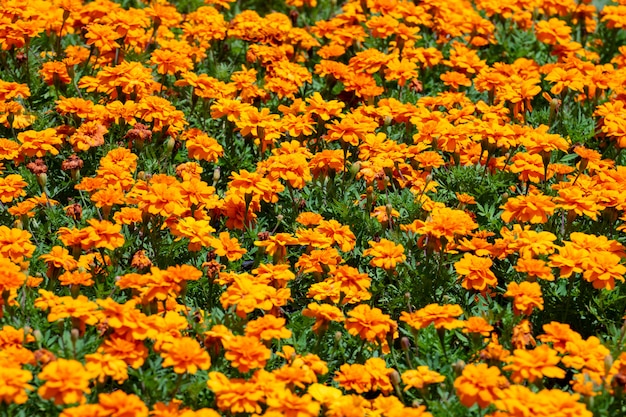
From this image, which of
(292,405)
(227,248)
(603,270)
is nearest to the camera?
(292,405)

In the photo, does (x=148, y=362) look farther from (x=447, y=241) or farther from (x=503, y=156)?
(x=503, y=156)

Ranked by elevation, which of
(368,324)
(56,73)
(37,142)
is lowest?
(368,324)

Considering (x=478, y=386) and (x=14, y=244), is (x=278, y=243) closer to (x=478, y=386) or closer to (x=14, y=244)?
(x=14, y=244)

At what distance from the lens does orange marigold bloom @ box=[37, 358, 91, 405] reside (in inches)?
115

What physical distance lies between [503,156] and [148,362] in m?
2.30

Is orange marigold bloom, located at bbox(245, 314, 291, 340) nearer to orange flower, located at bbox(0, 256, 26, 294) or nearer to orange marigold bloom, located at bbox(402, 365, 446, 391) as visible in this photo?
orange marigold bloom, located at bbox(402, 365, 446, 391)

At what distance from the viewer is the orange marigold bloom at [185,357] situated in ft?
10.2

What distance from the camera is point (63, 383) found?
115 inches

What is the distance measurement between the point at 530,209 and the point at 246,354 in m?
1.50

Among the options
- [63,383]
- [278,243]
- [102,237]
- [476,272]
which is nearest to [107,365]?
[63,383]

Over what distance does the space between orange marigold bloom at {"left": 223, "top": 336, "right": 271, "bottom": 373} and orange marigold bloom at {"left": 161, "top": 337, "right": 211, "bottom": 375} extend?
0.28 feet

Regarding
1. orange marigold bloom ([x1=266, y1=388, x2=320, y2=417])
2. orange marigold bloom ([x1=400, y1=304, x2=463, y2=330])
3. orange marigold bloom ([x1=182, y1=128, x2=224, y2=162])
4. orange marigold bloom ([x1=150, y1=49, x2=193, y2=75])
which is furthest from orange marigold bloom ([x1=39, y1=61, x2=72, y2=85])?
orange marigold bloom ([x1=266, y1=388, x2=320, y2=417])

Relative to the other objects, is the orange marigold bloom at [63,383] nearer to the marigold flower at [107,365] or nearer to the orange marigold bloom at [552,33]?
the marigold flower at [107,365]

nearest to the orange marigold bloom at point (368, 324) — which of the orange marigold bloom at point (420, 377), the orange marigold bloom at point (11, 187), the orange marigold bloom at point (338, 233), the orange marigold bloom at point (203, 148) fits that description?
the orange marigold bloom at point (420, 377)
